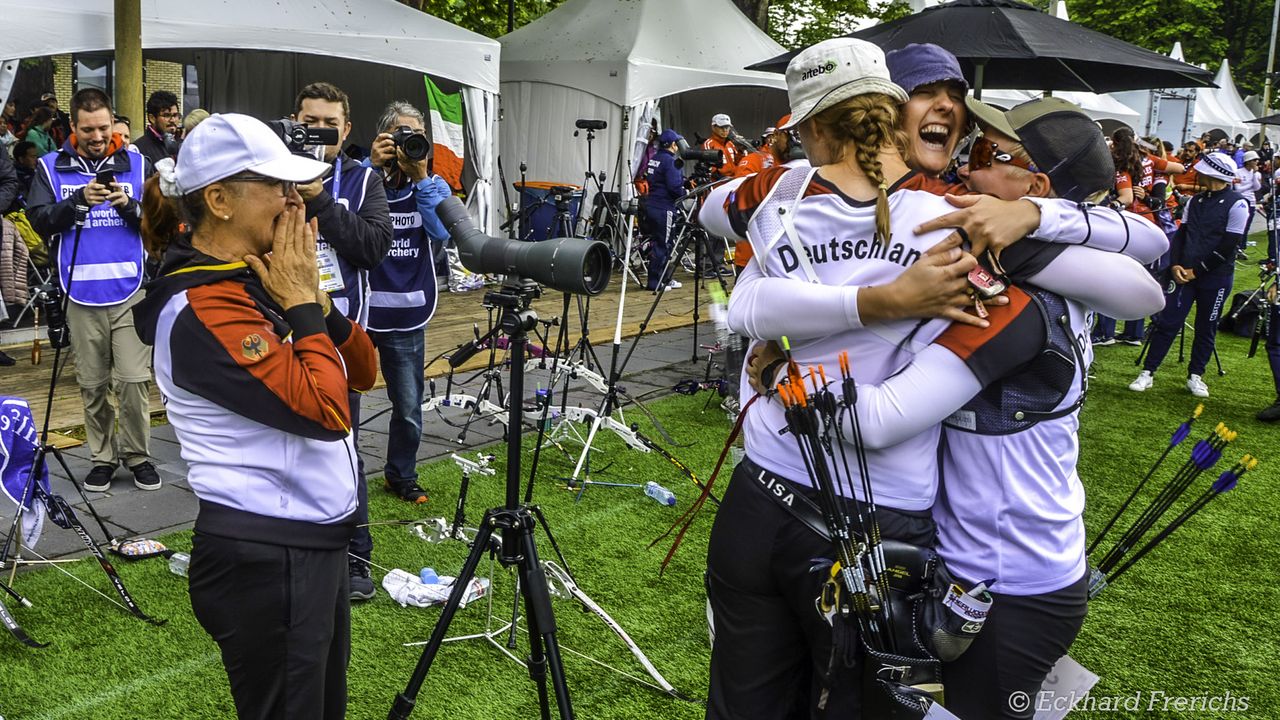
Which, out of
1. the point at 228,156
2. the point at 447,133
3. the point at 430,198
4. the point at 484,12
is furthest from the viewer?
the point at 484,12

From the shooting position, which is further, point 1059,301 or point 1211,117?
point 1211,117

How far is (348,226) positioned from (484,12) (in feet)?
55.0

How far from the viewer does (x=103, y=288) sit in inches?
195

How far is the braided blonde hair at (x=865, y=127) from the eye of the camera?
1786mm

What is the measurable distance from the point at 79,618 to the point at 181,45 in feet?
19.6

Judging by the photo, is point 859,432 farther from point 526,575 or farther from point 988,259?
point 526,575

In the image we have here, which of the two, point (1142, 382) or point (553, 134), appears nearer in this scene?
point (1142, 382)

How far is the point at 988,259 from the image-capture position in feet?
5.49

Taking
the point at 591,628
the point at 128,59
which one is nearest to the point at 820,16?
the point at 128,59

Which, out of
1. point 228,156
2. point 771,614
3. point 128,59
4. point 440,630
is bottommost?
point 440,630

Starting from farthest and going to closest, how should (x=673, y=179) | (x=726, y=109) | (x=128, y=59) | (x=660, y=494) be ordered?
(x=726, y=109)
(x=673, y=179)
(x=128, y=59)
(x=660, y=494)

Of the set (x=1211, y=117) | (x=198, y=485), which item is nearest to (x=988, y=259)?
(x=198, y=485)

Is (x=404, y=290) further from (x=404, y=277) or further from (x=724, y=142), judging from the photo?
(x=724, y=142)

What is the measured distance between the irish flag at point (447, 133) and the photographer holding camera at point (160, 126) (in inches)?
150
